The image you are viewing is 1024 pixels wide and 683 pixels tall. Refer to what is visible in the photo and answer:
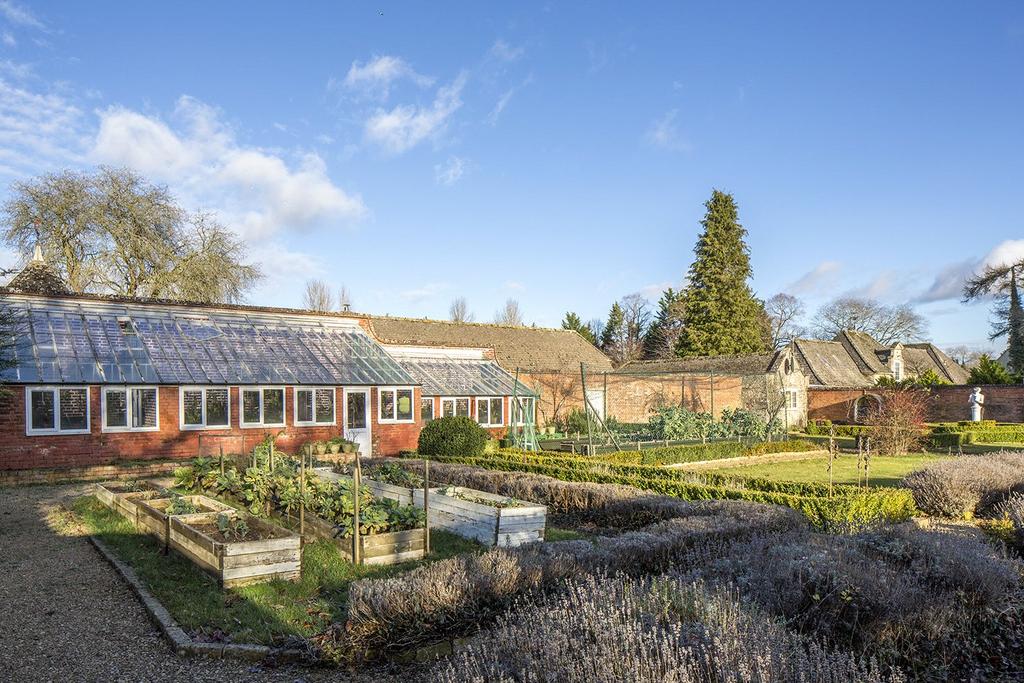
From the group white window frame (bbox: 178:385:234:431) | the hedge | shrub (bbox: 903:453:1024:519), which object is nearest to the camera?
the hedge

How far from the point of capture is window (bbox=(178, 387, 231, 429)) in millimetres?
18594

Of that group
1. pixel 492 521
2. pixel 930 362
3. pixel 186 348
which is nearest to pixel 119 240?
pixel 186 348

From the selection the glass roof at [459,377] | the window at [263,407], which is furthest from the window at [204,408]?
the glass roof at [459,377]

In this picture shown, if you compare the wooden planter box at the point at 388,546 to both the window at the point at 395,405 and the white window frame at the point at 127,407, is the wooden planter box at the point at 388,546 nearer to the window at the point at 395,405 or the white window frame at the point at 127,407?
the white window frame at the point at 127,407

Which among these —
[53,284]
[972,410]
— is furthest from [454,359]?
[972,410]

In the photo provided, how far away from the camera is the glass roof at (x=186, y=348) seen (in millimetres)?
17344

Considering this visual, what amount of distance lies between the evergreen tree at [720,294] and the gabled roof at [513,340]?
898 centimetres

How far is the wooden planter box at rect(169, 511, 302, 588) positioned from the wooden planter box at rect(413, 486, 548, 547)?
270 centimetres

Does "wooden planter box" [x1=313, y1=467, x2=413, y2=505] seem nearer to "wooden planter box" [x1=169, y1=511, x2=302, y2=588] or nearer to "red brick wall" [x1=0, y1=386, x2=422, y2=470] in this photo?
"wooden planter box" [x1=169, y1=511, x2=302, y2=588]

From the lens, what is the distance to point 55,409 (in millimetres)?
16719

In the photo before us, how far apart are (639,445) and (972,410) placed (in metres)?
19.3

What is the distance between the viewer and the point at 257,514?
10.0m

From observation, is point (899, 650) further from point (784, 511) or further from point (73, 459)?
point (73, 459)

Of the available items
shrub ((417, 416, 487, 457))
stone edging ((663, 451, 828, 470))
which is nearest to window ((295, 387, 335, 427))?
shrub ((417, 416, 487, 457))
